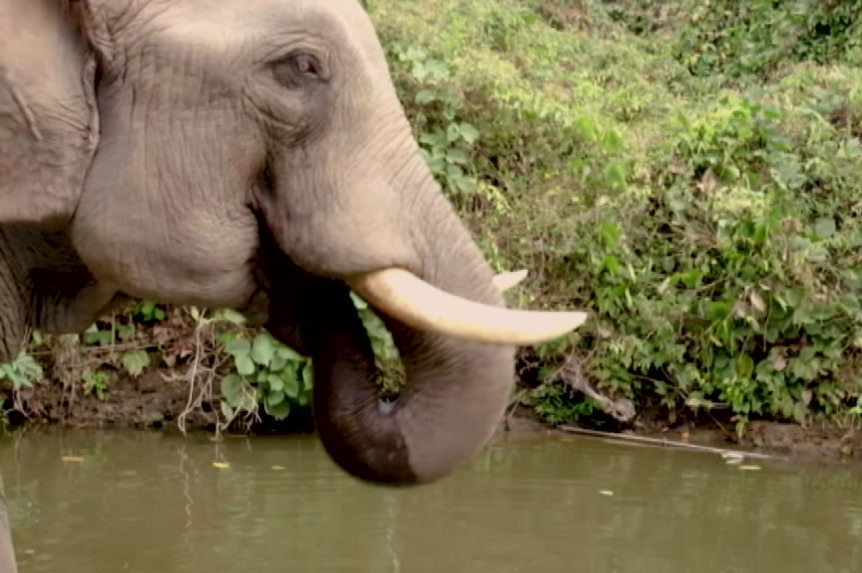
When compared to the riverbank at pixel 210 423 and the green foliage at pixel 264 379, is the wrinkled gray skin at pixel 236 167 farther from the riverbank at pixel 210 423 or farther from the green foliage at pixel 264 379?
the riverbank at pixel 210 423

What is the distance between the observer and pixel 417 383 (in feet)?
8.38

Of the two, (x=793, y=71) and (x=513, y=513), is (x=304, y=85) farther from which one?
(x=793, y=71)

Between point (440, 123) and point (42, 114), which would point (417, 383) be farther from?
point (440, 123)

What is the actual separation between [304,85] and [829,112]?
8.07 metres

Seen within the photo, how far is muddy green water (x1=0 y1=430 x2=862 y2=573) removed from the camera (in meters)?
6.30

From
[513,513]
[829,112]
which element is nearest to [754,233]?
[829,112]

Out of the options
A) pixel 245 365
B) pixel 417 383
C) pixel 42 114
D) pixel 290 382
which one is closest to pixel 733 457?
pixel 290 382

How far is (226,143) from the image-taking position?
7.99ft

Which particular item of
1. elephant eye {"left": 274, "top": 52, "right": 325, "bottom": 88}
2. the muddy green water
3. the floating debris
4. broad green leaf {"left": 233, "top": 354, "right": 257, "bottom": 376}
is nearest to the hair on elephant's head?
elephant eye {"left": 274, "top": 52, "right": 325, "bottom": 88}

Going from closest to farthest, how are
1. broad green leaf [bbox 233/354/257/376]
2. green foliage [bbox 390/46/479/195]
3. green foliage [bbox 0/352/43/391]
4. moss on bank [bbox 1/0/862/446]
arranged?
green foliage [bbox 0/352/43/391]
broad green leaf [bbox 233/354/257/376]
moss on bank [bbox 1/0/862/446]
green foliage [bbox 390/46/479/195]

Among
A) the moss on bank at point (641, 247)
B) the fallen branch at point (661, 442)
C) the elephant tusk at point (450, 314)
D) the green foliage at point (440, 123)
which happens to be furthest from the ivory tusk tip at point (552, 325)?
the green foliage at point (440, 123)

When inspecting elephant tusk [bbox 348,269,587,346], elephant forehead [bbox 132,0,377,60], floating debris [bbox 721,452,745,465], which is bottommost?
floating debris [bbox 721,452,745,465]

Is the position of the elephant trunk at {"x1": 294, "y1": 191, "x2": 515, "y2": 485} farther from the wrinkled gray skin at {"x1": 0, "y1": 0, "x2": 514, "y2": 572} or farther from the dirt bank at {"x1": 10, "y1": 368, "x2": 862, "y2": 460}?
the dirt bank at {"x1": 10, "y1": 368, "x2": 862, "y2": 460}

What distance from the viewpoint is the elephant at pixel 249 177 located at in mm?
2350
